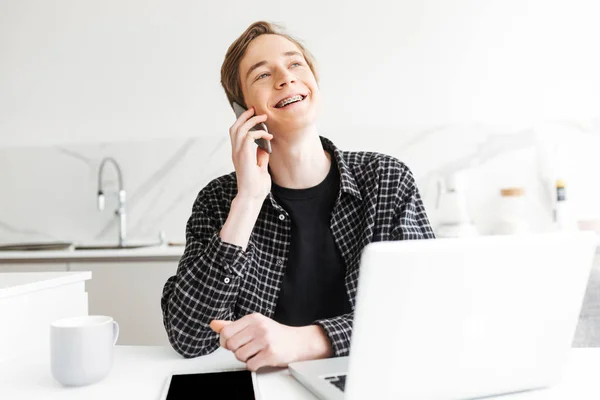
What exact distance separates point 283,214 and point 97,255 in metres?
1.40

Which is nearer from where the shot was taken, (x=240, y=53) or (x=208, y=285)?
(x=208, y=285)

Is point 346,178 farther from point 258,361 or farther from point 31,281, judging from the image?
point 31,281

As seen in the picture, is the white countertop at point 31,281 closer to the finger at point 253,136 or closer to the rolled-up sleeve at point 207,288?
the rolled-up sleeve at point 207,288

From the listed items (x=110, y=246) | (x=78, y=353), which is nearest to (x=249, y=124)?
(x=78, y=353)

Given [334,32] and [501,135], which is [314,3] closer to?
[334,32]

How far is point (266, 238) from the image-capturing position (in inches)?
52.8

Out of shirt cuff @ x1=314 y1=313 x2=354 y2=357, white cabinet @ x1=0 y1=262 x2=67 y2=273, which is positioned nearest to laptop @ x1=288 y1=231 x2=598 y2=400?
shirt cuff @ x1=314 y1=313 x2=354 y2=357

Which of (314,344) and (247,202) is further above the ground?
(247,202)

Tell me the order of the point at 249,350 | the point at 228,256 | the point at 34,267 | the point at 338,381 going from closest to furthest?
the point at 338,381
the point at 249,350
the point at 228,256
the point at 34,267

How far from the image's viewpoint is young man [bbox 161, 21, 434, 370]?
1143mm

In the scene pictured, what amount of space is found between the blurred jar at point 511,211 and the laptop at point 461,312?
210 centimetres

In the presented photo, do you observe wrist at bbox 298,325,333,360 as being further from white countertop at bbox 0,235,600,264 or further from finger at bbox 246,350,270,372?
white countertop at bbox 0,235,600,264

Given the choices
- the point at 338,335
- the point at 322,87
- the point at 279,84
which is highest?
the point at 322,87

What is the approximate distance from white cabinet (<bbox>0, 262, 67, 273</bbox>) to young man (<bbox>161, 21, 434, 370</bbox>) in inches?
55.9
